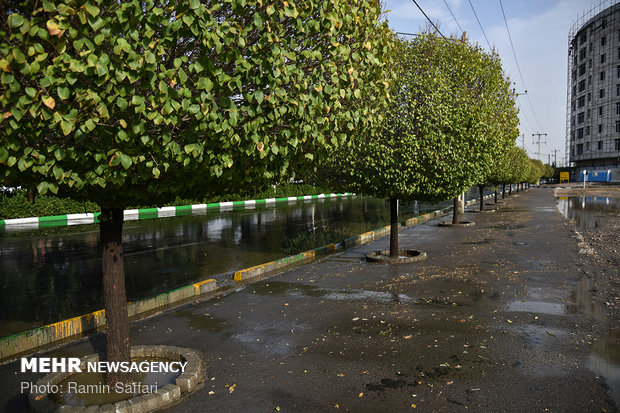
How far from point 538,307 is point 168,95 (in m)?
6.63

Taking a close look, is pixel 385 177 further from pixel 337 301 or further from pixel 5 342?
pixel 5 342

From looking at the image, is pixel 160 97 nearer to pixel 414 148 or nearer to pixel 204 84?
pixel 204 84

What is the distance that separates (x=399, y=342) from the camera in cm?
575

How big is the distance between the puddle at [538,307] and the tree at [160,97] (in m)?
4.57

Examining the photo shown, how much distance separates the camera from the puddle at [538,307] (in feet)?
22.8

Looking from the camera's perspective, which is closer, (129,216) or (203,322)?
(203,322)

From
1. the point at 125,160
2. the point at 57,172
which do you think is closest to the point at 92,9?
the point at 125,160

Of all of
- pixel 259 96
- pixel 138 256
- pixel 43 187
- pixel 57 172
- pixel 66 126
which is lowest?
pixel 138 256

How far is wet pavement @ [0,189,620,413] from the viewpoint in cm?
436

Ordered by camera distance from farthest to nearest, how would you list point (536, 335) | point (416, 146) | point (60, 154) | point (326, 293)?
point (416, 146) < point (326, 293) < point (536, 335) < point (60, 154)

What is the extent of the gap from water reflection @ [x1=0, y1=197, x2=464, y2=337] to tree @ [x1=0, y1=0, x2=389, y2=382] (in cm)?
400

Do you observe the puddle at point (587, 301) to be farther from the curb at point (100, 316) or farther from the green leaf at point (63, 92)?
the green leaf at point (63, 92)

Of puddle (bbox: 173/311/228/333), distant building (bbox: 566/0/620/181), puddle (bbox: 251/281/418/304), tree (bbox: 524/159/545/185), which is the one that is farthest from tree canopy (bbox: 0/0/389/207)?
distant building (bbox: 566/0/620/181)

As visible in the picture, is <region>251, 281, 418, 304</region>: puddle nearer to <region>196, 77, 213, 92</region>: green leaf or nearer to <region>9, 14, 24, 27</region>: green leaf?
<region>196, 77, 213, 92</region>: green leaf
